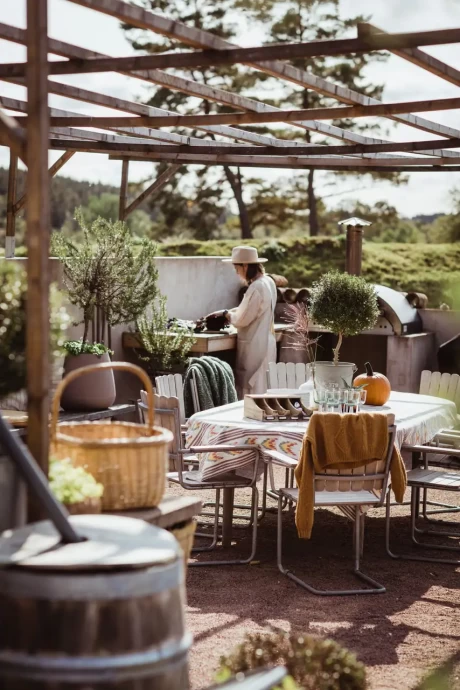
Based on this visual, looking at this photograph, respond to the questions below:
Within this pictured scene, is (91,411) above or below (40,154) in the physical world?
below

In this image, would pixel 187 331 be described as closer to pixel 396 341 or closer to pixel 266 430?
pixel 396 341

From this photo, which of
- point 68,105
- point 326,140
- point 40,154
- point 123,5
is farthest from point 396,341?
point 326,140

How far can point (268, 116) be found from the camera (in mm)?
6109

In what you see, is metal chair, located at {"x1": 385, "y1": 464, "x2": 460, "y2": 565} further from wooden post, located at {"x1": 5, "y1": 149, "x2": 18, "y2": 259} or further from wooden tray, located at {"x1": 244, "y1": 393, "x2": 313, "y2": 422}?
wooden post, located at {"x1": 5, "y1": 149, "x2": 18, "y2": 259}

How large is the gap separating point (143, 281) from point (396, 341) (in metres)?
2.76

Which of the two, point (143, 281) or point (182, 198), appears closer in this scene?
point (143, 281)

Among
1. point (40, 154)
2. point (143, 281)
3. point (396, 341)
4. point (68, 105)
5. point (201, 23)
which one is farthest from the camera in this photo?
point (201, 23)

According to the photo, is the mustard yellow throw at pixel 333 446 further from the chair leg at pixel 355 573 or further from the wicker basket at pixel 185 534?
the wicker basket at pixel 185 534

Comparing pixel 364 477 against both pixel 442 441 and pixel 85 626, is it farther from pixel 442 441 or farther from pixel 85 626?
pixel 85 626

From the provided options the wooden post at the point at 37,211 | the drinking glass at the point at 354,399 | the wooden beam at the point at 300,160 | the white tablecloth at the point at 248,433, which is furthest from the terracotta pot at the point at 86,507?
the wooden beam at the point at 300,160

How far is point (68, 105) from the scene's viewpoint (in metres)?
7.40

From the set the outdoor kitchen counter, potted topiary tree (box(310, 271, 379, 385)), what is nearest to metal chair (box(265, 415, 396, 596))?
potted topiary tree (box(310, 271, 379, 385))

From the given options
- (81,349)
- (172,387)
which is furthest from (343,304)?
(81,349)

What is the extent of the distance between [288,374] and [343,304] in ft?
3.75
